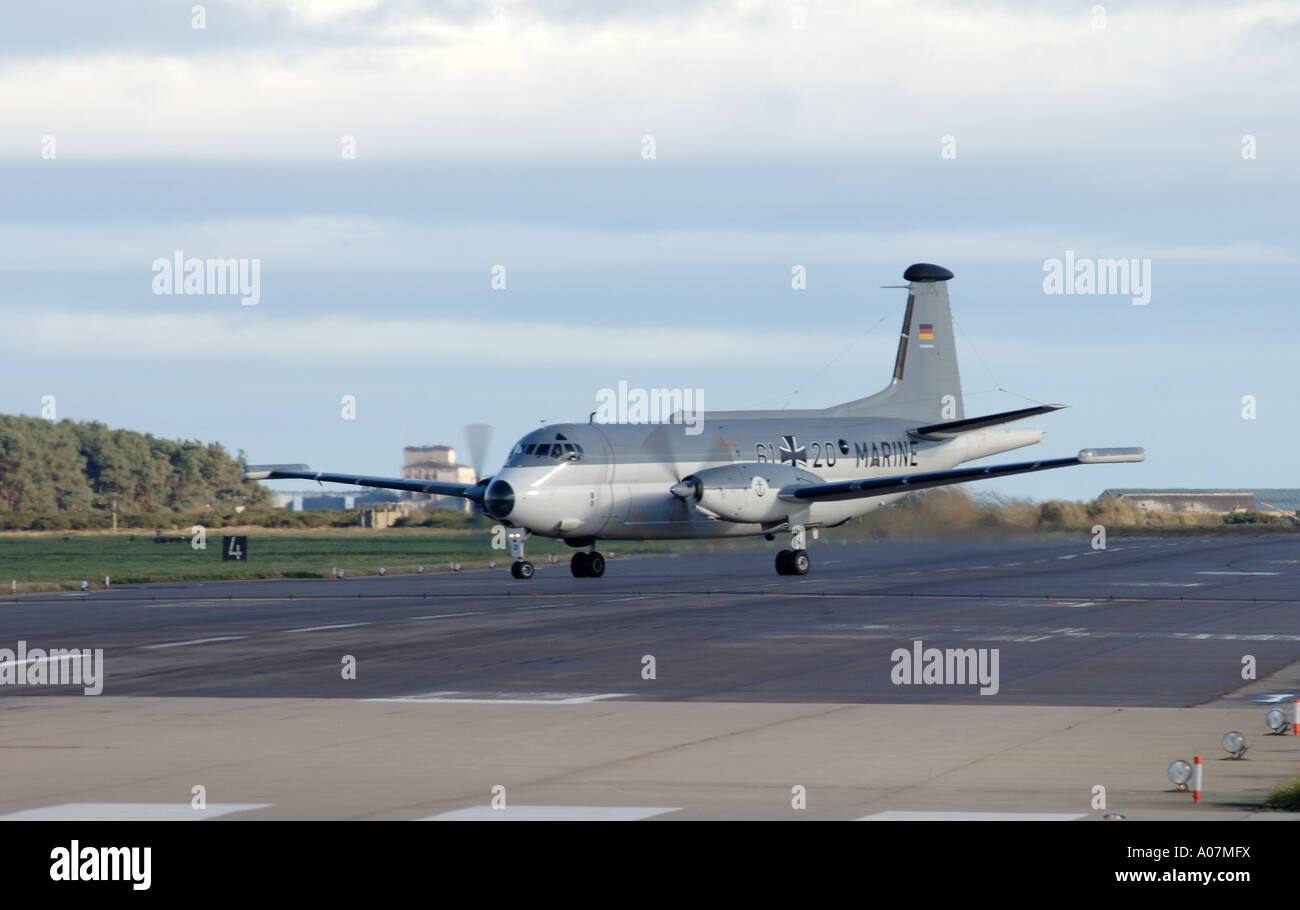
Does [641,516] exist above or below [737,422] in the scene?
below

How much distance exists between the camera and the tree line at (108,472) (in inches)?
5103

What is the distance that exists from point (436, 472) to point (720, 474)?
42987 mm

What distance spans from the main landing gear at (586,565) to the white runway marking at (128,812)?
3525cm

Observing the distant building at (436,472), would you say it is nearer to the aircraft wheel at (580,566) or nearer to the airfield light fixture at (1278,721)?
the aircraft wheel at (580,566)

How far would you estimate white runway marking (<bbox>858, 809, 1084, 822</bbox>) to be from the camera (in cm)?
1136

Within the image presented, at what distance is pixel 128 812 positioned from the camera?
11938 mm

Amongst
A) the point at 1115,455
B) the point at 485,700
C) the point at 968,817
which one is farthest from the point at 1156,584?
the point at 968,817

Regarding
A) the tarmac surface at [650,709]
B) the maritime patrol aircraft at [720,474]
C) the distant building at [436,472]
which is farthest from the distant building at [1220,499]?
the tarmac surface at [650,709]
